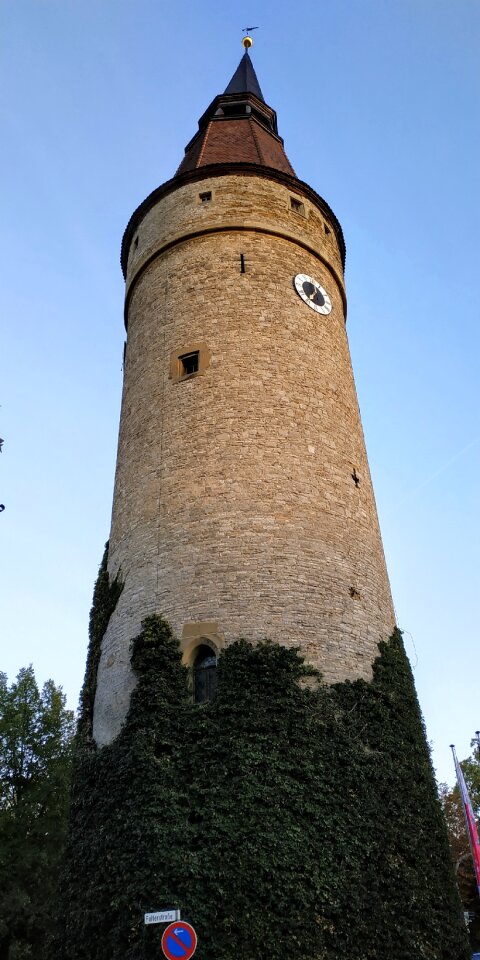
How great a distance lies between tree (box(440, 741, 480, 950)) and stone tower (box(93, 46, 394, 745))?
1965cm

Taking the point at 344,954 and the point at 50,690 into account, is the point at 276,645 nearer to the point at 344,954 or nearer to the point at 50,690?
the point at 344,954

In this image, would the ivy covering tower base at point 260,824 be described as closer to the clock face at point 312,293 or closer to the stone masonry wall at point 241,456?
the stone masonry wall at point 241,456

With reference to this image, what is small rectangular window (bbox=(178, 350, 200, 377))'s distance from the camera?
13852 millimetres

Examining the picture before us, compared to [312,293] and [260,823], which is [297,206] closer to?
[312,293]

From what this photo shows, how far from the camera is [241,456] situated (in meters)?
12.4

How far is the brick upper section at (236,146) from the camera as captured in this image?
59.7ft

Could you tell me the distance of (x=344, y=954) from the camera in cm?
862

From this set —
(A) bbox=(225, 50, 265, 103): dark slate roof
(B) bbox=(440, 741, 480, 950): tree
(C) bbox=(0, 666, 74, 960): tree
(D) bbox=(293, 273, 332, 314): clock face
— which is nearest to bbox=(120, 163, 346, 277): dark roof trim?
(D) bbox=(293, 273, 332, 314): clock face

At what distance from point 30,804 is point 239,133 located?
65.1 feet

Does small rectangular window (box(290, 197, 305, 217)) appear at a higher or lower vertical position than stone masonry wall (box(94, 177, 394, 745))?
higher

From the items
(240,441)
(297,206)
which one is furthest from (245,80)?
(240,441)

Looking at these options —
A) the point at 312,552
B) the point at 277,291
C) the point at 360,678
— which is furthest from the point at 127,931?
the point at 277,291

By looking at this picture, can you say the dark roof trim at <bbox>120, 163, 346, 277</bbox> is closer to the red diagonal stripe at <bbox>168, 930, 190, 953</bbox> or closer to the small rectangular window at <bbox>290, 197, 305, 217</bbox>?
the small rectangular window at <bbox>290, 197, 305, 217</bbox>

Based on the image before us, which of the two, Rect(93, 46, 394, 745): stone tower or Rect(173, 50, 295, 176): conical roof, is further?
Rect(173, 50, 295, 176): conical roof
